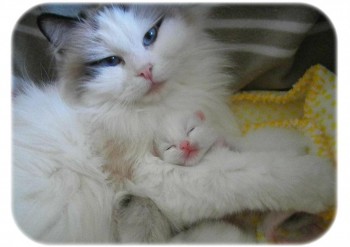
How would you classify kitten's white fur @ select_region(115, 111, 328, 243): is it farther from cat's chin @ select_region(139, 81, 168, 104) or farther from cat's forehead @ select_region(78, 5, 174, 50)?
cat's forehead @ select_region(78, 5, 174, 50)

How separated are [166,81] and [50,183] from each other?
1.67 ft

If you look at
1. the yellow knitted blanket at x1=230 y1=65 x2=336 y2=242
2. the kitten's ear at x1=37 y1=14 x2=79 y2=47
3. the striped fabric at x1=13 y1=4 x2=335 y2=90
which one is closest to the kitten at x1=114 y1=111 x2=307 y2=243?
the yellow knitted blanket at x1=230 y1=65 x2=336 y2=242

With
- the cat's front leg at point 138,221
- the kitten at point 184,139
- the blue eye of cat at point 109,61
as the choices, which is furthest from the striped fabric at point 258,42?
the cat's front leg at point 138,221

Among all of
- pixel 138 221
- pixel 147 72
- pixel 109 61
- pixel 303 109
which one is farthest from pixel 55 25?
pixel 303 109

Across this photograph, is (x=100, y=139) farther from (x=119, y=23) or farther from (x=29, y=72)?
(x=29, y=72)

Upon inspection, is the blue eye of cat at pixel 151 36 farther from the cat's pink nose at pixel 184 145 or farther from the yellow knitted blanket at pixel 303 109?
the yellow knitted blanket at pixel 303 109

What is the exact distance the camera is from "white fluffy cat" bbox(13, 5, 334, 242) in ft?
3.62

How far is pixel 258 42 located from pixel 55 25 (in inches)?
29.7

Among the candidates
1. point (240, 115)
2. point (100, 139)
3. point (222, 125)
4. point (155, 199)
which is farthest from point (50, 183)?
point (240, 115)

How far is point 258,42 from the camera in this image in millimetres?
1375

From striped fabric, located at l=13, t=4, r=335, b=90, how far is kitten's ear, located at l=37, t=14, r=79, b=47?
0.07 m

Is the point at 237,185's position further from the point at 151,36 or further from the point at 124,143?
the point at 151,36

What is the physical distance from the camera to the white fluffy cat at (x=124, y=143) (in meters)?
1.10

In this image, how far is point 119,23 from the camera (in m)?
1.14
